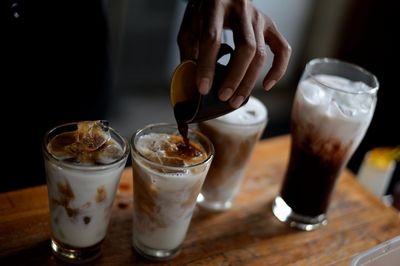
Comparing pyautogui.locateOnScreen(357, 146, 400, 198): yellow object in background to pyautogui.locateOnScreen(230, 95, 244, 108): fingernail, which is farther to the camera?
pyautogui.locateOnScreen(357, 146, 400, 198): yellow object in background

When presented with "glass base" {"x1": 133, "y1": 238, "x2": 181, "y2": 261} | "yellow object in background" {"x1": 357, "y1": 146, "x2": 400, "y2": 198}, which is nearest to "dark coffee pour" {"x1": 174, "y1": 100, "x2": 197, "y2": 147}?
"glass base" {"x1": 133, "y1": 238, "x2": 181, "y2": 261}

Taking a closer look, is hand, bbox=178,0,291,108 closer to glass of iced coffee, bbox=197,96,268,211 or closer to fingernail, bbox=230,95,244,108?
fingernail, bbox=230,95,244,108

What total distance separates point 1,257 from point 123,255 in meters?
0.25

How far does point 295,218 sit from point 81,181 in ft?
2.11

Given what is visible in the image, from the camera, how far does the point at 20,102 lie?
1.29 meters

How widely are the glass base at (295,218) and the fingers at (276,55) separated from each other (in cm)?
42

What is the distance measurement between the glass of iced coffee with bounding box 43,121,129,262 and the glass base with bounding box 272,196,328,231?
0.51 m

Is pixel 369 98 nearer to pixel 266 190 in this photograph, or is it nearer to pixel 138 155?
pixel 266 190

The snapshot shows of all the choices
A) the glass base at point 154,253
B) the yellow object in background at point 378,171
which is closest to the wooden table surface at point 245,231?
the glass base at point 154,253

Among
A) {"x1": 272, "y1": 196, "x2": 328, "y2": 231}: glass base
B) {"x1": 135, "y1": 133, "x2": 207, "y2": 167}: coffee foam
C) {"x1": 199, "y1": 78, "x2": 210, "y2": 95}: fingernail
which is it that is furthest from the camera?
{"x1": 272, "y1": 196, "x2": 328, "y2": 231}: glass base

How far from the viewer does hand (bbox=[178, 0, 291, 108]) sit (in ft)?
3.08

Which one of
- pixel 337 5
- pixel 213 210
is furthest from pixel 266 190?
pixel 337 5

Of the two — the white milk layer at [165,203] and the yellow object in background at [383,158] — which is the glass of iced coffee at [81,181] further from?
the yellow object in background at [383,158]

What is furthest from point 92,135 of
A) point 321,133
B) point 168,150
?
point 321,133
